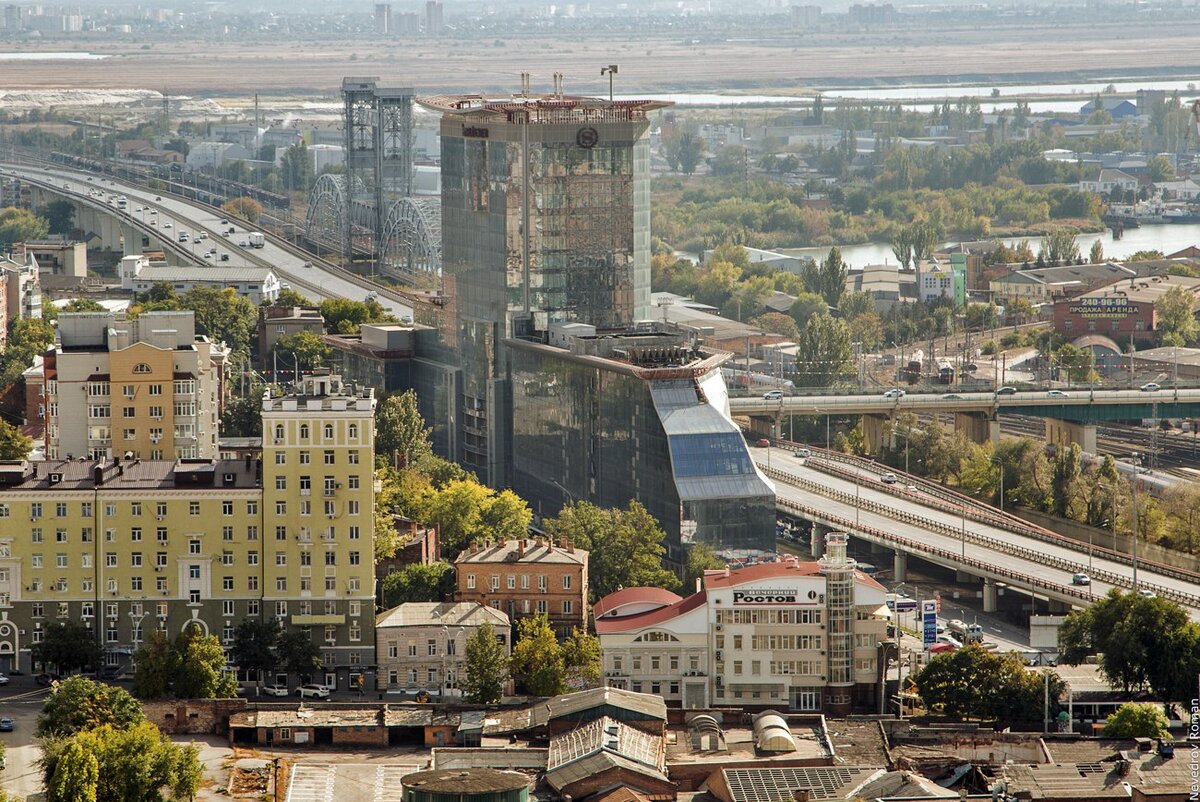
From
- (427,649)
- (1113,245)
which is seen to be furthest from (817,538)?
(1113,245)

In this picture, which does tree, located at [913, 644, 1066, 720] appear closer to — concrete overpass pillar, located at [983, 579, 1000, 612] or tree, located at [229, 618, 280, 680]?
tree, located at [229, 618, 280, 680]

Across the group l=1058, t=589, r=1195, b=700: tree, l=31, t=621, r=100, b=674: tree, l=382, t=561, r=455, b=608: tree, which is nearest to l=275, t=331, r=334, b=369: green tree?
l=382, t=561, r=455, b=608: tree

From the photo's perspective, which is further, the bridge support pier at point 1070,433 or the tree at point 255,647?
the bridge support pier at point 1070,433

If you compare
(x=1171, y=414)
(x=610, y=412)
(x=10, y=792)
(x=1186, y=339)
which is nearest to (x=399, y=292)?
(x=1186, y=339)

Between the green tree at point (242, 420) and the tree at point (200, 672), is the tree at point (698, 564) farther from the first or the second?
the green tree at point (242, 420)

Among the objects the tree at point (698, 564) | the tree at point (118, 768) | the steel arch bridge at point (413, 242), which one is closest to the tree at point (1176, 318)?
the steel arch bridge at point (413, 242)

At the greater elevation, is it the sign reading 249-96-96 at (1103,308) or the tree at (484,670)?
the tree at (484,670)
